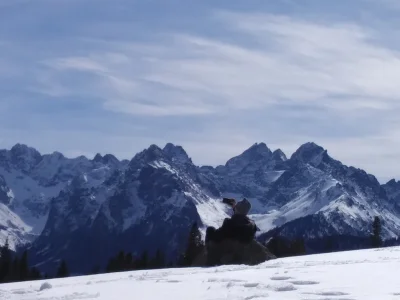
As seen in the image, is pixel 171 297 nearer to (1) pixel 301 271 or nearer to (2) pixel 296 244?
(1) pixel 301 271

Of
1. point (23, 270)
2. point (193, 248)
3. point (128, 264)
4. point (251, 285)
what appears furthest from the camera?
point (23, 270)

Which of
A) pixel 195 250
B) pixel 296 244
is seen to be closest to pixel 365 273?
pixel 195 250

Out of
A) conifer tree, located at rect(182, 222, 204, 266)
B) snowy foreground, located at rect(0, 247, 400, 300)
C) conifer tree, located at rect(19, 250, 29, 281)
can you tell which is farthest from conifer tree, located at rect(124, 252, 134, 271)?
snowy foreground, located at rect(0, 247, 400, 300)

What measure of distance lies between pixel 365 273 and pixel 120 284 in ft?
26.1

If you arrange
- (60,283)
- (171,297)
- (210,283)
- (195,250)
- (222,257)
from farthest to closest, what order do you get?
1. (195,250)
2. (222,257)
3. (60,283)
4. (210,283)
5. (171,297)

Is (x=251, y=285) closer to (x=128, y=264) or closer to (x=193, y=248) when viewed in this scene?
(x=193, y=248)

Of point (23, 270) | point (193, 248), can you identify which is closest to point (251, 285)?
point (193, 248)

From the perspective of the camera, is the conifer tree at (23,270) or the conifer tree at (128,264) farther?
the conifer tree at (23,270)

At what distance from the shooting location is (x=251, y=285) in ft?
69.6

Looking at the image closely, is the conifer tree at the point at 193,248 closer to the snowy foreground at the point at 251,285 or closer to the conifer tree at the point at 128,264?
the conifer tree at the point at 128,264

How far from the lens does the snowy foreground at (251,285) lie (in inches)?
747

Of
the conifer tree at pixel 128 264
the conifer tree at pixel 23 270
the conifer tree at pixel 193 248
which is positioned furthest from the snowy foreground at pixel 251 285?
the conifer tree at pixel 23 270

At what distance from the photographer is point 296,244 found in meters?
107

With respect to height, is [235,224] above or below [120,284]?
above
